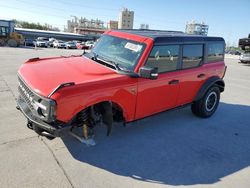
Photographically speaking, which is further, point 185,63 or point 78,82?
point 185,63

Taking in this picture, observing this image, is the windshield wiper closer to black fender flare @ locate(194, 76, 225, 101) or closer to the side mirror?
the side mirror

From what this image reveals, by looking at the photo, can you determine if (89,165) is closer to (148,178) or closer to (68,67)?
(148,178)

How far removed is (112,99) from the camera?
400 cm

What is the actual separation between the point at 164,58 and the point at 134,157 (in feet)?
6.28

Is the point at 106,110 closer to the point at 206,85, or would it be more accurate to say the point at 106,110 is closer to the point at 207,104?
the point at 206,85

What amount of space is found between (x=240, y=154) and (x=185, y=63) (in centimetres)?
203

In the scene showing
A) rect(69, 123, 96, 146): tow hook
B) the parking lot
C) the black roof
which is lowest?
the parking lot

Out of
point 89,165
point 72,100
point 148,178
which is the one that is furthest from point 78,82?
point 148,178

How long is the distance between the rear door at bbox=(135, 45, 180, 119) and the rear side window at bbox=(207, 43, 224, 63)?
1280 millimetres

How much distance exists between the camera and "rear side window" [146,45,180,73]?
4512 millimetres

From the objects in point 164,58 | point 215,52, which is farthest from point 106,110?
point 215,52

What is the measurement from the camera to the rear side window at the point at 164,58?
178 inches

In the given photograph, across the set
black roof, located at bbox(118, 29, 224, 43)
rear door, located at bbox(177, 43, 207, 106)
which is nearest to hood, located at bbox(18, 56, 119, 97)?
black roof, located at bbox(118, 29, 224, 43)

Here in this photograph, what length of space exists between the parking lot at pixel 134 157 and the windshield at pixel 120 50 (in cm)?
139
